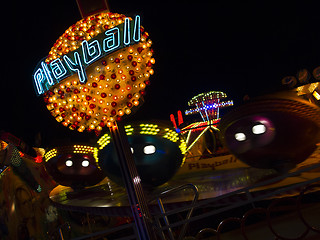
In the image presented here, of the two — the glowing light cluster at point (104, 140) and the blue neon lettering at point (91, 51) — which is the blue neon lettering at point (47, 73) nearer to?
the blue neon lettering at point (91, 51)

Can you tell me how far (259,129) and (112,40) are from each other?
2.56 meters

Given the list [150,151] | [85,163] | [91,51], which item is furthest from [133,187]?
[85,163]

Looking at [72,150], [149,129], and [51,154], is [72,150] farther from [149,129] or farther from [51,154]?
[149,129]

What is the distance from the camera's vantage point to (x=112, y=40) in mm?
3582

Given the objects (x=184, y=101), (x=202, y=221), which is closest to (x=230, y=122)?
(x=202, y=221)

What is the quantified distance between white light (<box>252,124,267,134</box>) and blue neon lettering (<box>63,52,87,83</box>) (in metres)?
2.65

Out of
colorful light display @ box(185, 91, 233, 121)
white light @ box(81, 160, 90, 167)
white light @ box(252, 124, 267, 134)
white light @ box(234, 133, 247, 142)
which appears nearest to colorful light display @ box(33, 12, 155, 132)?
white light @ box(234, 133, 247, 142)

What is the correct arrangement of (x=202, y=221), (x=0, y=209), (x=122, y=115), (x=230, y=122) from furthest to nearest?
(x=202, y=221) → (x=0, y=209) → (x=230, y=122) → (x=122, y=115)

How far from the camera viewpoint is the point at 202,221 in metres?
7.50

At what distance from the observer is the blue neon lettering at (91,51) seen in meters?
3.59

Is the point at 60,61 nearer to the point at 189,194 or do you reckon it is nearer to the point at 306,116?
the point at 189,194

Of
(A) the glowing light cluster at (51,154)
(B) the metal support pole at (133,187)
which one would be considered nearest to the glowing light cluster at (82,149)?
(A) the glowing light cluster at (51,154)

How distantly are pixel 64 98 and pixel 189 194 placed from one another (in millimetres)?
2618

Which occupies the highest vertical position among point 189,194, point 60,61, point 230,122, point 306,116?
point 60,61
